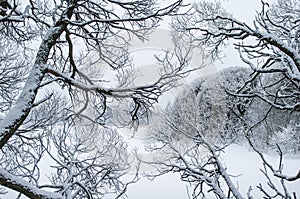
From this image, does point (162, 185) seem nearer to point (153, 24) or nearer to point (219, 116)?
point (219, 116)

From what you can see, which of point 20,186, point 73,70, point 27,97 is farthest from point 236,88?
point 20,186

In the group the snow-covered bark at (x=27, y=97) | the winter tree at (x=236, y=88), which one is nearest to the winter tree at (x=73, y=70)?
the snow-covered bark at (x=27, y=97)

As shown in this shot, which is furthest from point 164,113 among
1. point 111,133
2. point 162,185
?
point 162,185

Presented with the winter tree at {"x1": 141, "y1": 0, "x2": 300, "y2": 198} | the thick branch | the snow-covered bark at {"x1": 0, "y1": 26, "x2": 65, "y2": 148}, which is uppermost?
the winter tree at {"x1": 141, "y1": 0, "x2": 300, "y2": 198}

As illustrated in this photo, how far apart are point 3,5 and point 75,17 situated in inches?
41.7

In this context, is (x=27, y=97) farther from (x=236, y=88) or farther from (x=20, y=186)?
(x=236, y=88)

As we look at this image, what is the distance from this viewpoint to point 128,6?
445 centimetres

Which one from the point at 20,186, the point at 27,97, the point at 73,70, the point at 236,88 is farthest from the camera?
the point at 236,88

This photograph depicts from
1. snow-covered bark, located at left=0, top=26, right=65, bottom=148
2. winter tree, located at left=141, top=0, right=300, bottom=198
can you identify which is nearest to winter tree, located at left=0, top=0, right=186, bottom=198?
snow-covered bark, located at left=0, top=26, right=65, bottom=148

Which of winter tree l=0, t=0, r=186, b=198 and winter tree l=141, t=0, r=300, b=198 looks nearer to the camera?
winter tree l=0, t=0, r=186, b=198

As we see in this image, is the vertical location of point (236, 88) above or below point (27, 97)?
above

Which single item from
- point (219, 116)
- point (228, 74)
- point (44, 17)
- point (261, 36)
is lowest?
point (261, 36)

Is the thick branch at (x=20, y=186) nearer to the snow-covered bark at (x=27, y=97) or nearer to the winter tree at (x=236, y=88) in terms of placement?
the snow-covered bark at (x=27, y=97)

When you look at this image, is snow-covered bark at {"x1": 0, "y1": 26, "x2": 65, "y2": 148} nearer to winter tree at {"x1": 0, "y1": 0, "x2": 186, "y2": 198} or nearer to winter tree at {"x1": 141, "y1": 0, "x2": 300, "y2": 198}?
winter tree at {"x1": 0, "y1": 0, "x2": 186, "y2": 198}
